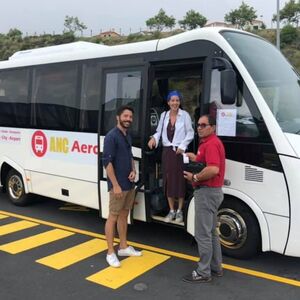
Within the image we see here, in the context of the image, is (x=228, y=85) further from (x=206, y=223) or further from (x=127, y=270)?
(x=127, y=270)

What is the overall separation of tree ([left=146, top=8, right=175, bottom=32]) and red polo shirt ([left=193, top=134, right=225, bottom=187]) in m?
72.4

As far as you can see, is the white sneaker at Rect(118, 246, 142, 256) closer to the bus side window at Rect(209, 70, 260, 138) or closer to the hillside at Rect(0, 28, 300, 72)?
the bus side window at Rect(209, 70, 260, 138)

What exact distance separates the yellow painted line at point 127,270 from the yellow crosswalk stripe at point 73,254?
53 cm

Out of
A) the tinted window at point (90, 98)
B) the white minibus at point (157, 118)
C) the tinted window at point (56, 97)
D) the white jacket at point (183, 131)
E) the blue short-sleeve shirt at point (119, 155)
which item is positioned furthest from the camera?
the tinted window at point (56, 97)

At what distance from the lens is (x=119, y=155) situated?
5.07 m

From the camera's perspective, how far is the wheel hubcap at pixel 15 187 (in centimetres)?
816

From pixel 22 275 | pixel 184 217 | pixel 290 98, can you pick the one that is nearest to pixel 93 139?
pixel 184 217

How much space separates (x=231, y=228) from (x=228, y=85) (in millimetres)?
1701

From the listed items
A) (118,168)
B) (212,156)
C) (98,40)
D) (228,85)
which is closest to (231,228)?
(212,156)

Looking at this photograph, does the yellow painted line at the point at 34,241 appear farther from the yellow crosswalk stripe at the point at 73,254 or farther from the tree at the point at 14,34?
the tree at the point at 14,34

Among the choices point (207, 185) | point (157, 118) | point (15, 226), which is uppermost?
point (157, 118)

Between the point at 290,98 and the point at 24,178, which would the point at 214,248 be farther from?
the point at 24,178

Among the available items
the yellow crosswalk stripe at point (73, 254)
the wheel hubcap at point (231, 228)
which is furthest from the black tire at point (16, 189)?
the wheel hubcap at point (231, 228)

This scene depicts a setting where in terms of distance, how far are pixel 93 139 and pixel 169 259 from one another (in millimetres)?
2136
